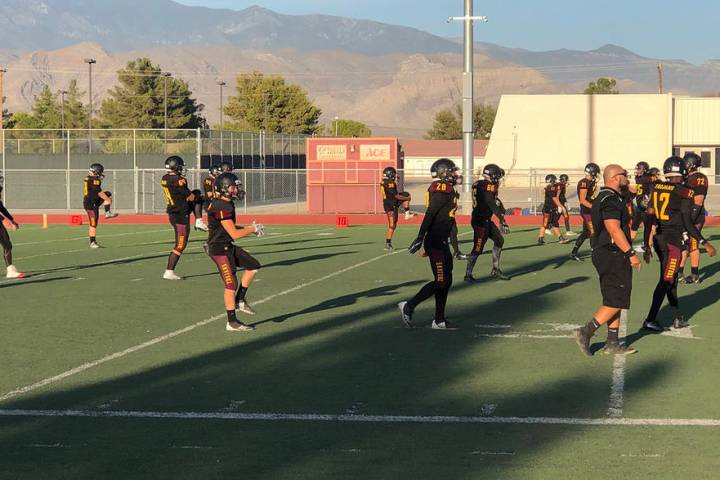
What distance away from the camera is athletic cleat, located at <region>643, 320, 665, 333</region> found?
12.0 meters

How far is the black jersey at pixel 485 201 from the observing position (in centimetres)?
1747

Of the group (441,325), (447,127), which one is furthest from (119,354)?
(447,127)

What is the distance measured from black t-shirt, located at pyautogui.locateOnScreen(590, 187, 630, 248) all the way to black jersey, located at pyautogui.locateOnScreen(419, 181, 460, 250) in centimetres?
216

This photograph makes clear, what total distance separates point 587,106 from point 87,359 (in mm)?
63314

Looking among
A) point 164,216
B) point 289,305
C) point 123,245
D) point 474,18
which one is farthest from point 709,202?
point 289,305

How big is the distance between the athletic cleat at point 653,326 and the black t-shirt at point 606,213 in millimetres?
1893

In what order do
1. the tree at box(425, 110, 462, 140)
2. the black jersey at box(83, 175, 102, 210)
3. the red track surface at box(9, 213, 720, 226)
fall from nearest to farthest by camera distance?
the black jersey at box(83, 175, 102, 210), the red track surface at box(9, 213, 720, 226), the tree at box(425, 110, 462, 140)

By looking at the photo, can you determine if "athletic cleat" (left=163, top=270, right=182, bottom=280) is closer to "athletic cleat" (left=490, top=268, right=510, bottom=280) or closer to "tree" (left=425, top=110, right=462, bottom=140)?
"athletic cleat" (left=490, top=268, right=510, bottom=280)

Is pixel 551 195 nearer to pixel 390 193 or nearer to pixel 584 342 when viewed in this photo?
pixel 390 193

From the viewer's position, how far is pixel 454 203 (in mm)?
12703

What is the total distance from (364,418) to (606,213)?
3.47 metres

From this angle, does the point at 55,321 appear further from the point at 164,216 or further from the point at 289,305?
the point at 164,216

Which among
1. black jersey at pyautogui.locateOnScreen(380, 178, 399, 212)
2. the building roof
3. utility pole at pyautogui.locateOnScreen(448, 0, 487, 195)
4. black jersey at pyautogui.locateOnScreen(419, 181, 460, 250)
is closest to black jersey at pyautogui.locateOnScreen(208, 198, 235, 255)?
black jersey at pyautogui.locateOnScreen(419, 181, 460, 250)

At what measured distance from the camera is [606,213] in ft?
33.8
